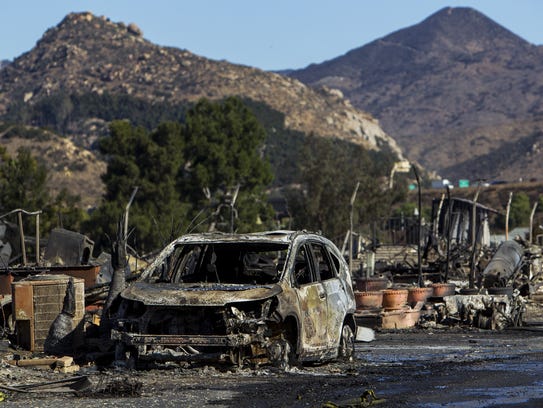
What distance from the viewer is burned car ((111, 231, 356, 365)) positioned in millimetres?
12547

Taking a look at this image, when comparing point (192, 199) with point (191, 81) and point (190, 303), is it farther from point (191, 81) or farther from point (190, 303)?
point (191, 81)

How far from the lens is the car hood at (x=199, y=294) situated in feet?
41.1

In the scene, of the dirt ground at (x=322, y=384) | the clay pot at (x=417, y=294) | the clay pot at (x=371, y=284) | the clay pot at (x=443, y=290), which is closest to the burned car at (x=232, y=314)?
the dirt ground at (x=322, y=384)

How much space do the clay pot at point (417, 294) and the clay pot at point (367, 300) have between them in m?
2.07

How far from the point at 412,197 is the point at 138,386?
132 metres

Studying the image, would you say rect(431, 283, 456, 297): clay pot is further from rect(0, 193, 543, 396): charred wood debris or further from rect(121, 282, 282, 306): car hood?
rect(121, 282, 282, 306): car hood

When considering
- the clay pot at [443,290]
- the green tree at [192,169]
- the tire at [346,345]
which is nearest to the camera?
the tire at [346,345]

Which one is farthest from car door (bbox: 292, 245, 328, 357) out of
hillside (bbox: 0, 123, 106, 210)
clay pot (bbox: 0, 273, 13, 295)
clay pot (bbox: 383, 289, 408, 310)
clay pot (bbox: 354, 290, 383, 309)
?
hillside (bbox: 0, 123, 106, 210)

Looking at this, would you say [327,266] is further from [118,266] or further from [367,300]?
[367,300]

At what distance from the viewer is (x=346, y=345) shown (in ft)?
48.0

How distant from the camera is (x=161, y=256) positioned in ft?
46.0

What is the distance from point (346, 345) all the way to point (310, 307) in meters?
1.44

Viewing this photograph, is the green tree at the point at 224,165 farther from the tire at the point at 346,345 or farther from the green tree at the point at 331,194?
the tire at the point at 346,345

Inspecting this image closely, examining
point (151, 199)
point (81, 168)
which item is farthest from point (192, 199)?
point (81, 168)
